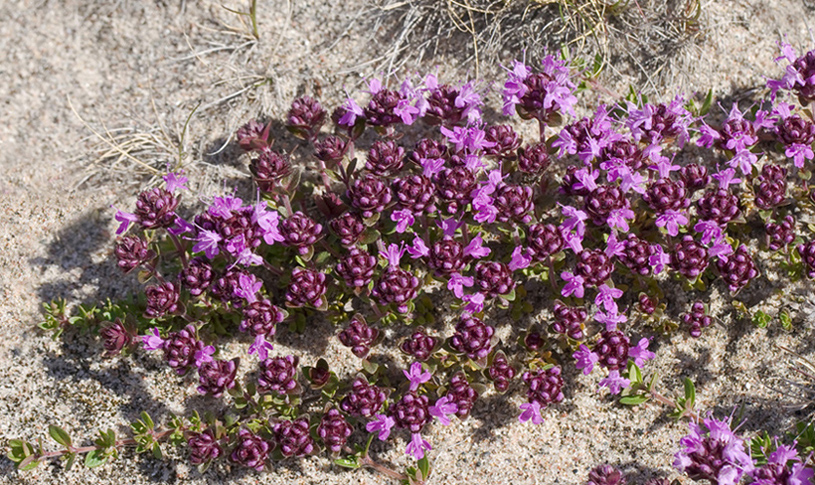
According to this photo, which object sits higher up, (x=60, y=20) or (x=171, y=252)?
(x=60, y=20)

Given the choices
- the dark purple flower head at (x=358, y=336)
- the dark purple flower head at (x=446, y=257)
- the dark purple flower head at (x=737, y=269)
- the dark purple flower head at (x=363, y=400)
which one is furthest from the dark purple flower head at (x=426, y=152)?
the dark purple flower head at (x=737, y=269)

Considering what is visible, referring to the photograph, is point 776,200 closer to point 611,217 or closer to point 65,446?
point 611,217

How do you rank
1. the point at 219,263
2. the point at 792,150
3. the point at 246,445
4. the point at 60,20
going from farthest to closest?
the point at 60,20 → the point at 219,263 → the point at 792,150 → the point at 246,445

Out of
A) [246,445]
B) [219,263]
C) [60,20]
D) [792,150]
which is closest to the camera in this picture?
[246,445]

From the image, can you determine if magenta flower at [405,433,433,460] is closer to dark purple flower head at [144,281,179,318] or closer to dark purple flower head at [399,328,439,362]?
dark purple flower head at [399,328,439,362]

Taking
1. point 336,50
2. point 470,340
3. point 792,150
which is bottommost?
point 470,340

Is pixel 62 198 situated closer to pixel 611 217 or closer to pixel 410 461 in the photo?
pixel 410 461

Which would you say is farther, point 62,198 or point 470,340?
point 62,198

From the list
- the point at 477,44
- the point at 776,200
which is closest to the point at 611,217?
the point at 776,200
